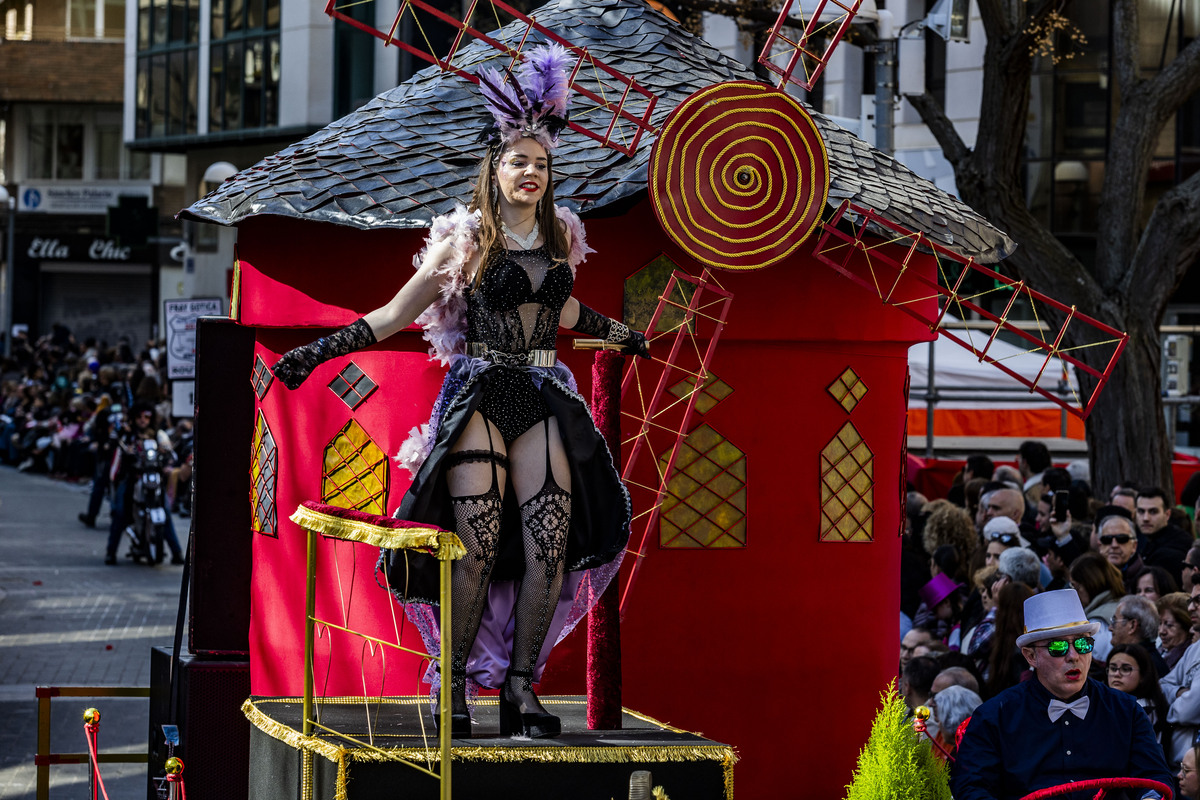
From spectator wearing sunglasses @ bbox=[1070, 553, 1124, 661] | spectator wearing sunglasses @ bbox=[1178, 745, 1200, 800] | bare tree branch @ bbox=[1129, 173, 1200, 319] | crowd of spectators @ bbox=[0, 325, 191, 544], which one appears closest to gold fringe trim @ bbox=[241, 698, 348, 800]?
spectator wearing sunglasses @ bbox=[1178, 745, 1200, 800]

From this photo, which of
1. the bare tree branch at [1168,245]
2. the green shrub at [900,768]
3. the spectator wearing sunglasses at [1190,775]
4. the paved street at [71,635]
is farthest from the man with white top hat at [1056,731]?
the bare tree branch at [1168,245]

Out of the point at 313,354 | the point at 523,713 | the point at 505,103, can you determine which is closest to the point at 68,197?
the point at 505,103

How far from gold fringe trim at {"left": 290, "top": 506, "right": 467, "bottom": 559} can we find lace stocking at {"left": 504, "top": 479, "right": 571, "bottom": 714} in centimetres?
68

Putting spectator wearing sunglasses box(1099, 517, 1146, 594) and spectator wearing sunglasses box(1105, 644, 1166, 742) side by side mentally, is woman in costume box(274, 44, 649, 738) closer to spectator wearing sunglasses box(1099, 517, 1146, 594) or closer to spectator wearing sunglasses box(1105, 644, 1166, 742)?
spectator wearing sunglasses box(1105, 644, 1166, 742)

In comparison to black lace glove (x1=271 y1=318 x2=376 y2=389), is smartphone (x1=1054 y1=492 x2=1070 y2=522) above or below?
below

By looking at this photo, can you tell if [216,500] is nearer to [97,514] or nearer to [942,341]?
[942,341]

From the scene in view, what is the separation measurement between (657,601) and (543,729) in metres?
2.44

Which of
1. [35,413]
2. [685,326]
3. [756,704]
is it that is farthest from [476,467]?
[35,413]

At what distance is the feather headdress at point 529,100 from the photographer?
5145mm

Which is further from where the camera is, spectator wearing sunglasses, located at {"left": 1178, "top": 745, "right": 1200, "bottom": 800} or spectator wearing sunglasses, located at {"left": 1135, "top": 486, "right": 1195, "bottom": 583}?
spectator wearing sunglasses, located at {"left": 1135, "top": 486, "right": 1195, "bottom": 583}

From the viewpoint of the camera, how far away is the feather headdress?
514 cm

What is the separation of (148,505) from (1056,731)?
48.7ft

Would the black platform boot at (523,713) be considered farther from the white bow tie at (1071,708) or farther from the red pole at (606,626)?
the white bow tie at (1071,708)

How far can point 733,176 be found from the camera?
622cm
